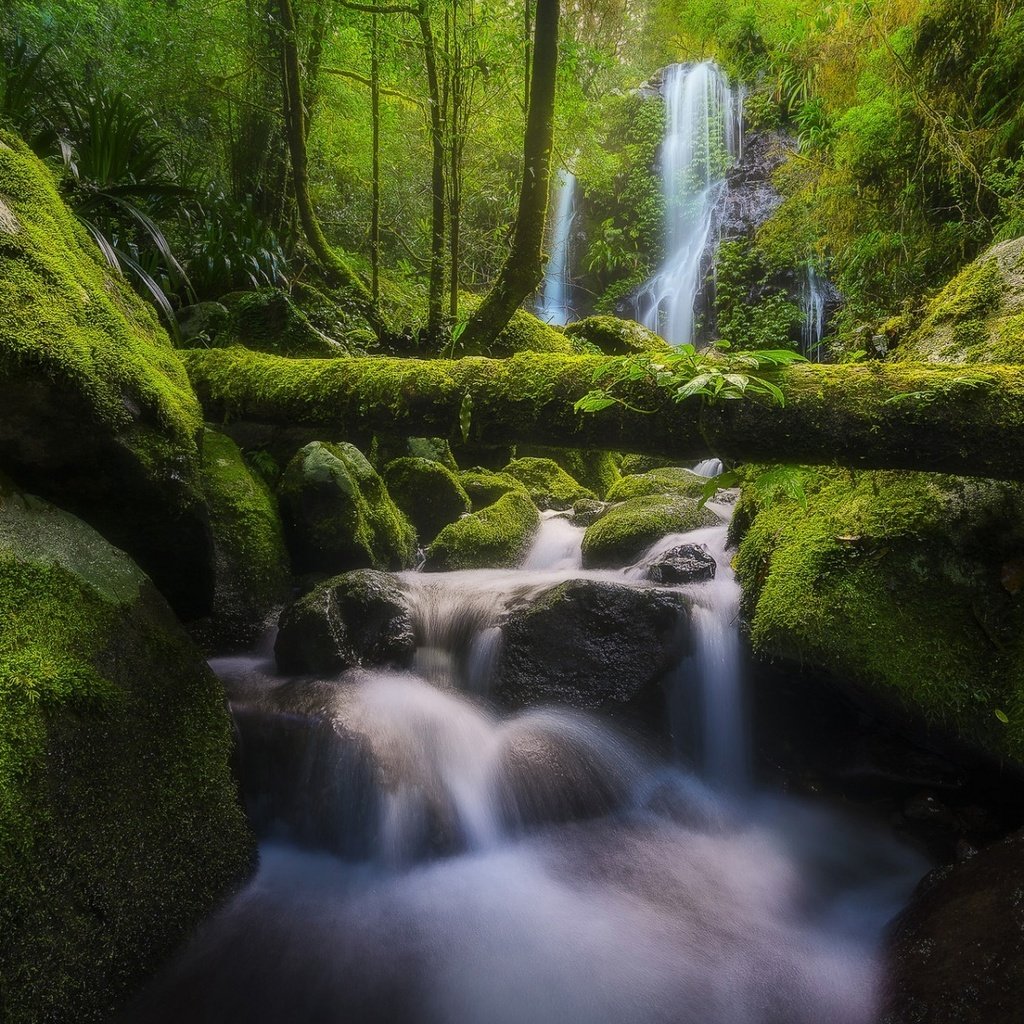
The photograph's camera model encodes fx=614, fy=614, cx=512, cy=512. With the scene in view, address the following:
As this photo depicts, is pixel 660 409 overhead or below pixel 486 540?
overhead

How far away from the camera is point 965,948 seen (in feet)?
6.73

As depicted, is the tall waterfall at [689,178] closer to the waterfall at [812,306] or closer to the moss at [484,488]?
the waterfall at [812,306]

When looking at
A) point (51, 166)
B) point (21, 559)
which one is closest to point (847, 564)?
point (21, 559)

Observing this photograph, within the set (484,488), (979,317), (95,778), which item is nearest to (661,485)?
(484,488)

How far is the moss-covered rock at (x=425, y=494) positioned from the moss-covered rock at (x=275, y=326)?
1285 mm

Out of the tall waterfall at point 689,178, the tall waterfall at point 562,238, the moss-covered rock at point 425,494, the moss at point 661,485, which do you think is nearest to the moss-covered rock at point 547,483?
the moss at point 661,485

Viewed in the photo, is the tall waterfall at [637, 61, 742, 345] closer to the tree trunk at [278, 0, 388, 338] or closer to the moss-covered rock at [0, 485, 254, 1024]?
the tree trunk at [278, 0, 388, 338]

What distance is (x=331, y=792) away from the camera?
2.95 m

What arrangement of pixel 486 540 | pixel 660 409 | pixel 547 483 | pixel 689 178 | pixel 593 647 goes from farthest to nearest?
pixel 689 178, pixel 547 483, pixel 486 540, pixel 593 647, pixel 660 409

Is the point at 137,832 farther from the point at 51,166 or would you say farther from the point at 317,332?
the point at 51,166

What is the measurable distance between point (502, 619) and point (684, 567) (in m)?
1.35

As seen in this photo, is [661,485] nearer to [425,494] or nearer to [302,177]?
[425,494]

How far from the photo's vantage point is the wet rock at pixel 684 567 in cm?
433

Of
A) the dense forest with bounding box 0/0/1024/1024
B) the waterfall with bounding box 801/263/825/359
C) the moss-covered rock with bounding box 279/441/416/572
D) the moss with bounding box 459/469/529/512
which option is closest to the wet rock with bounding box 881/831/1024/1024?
the dense forest with bounding box 0/0/1024/1024
